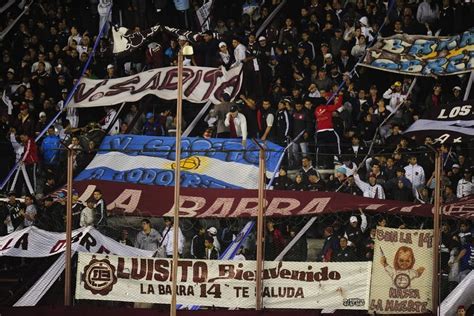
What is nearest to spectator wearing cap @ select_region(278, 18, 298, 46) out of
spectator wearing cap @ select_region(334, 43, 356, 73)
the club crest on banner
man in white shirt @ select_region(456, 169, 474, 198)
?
spectator wearing cap @ select_region(334, 43, 356, 73)

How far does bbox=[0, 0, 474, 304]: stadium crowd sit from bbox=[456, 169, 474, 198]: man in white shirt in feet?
0.08

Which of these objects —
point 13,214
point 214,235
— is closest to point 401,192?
point 214,235

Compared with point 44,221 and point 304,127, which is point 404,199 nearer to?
point 304,127

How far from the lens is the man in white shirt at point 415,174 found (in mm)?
26188

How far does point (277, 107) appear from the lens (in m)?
31.8

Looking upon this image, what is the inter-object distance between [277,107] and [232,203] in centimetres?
643

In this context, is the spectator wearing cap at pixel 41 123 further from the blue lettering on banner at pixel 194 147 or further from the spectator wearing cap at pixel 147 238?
the spectator wearing cap at pixel 147 238

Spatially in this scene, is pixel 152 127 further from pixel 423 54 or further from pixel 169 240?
pixel 169 240

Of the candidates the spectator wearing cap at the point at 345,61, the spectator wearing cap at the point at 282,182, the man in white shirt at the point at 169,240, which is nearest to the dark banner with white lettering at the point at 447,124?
the spectator wearing cap at the point at 345,61

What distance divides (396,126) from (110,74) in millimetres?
8034

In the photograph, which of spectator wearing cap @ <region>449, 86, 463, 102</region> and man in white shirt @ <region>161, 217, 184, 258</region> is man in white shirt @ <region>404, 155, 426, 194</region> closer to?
Answer: spectator wearing cap @ <region>449, 86, 463, 102</region>

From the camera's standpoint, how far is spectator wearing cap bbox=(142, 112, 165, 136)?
105 feet

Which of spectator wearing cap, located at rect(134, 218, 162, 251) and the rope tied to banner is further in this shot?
the rope tied to banner

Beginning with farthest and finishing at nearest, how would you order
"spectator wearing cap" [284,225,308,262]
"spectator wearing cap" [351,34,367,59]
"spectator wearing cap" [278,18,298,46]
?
"spectator wearing cap" [278,18,298,46]
"spectator wearing cap" [351,34,367,59]
"spectator wearing cap" [284,225,308,262]
